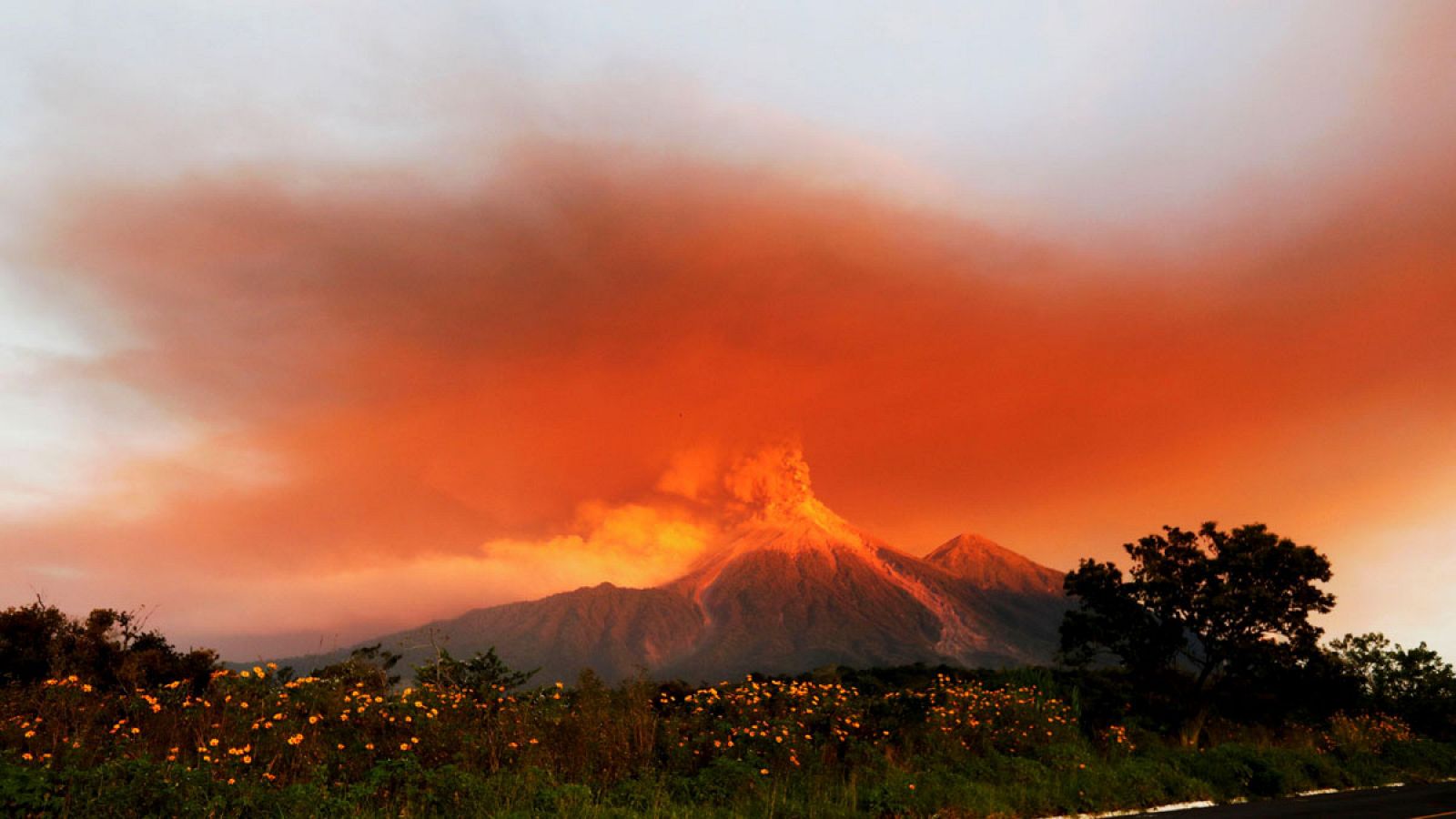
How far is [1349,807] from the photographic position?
15.7 metres

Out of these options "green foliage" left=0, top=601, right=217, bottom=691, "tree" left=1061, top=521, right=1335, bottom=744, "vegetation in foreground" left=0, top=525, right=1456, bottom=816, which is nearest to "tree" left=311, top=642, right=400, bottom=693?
"vegetation in foreground" left=0, top=525, right=1456, bottom=816

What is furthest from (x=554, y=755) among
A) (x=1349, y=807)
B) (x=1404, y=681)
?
(x=1404, y=681)

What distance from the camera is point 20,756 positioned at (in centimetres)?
1066

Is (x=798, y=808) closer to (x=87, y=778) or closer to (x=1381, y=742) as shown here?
(x=87, y=778)

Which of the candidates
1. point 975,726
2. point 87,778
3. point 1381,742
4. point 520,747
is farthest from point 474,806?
point 1381,742

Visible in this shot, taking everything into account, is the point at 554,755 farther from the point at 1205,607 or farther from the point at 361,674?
the point at 1205,607

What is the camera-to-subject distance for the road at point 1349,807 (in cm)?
1413

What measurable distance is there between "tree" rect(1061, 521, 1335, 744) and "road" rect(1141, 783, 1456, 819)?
36.9 ft

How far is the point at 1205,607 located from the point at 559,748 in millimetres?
25969

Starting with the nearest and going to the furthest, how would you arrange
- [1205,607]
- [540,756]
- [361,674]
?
[540,756] → [361,674] → [1205,607]

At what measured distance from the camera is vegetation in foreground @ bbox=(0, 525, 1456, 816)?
1087 cm

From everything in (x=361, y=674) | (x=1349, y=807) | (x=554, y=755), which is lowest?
(x=1349, y=807)

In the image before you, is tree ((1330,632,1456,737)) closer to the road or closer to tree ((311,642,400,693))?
the road

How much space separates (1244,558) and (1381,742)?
21.4 ft
